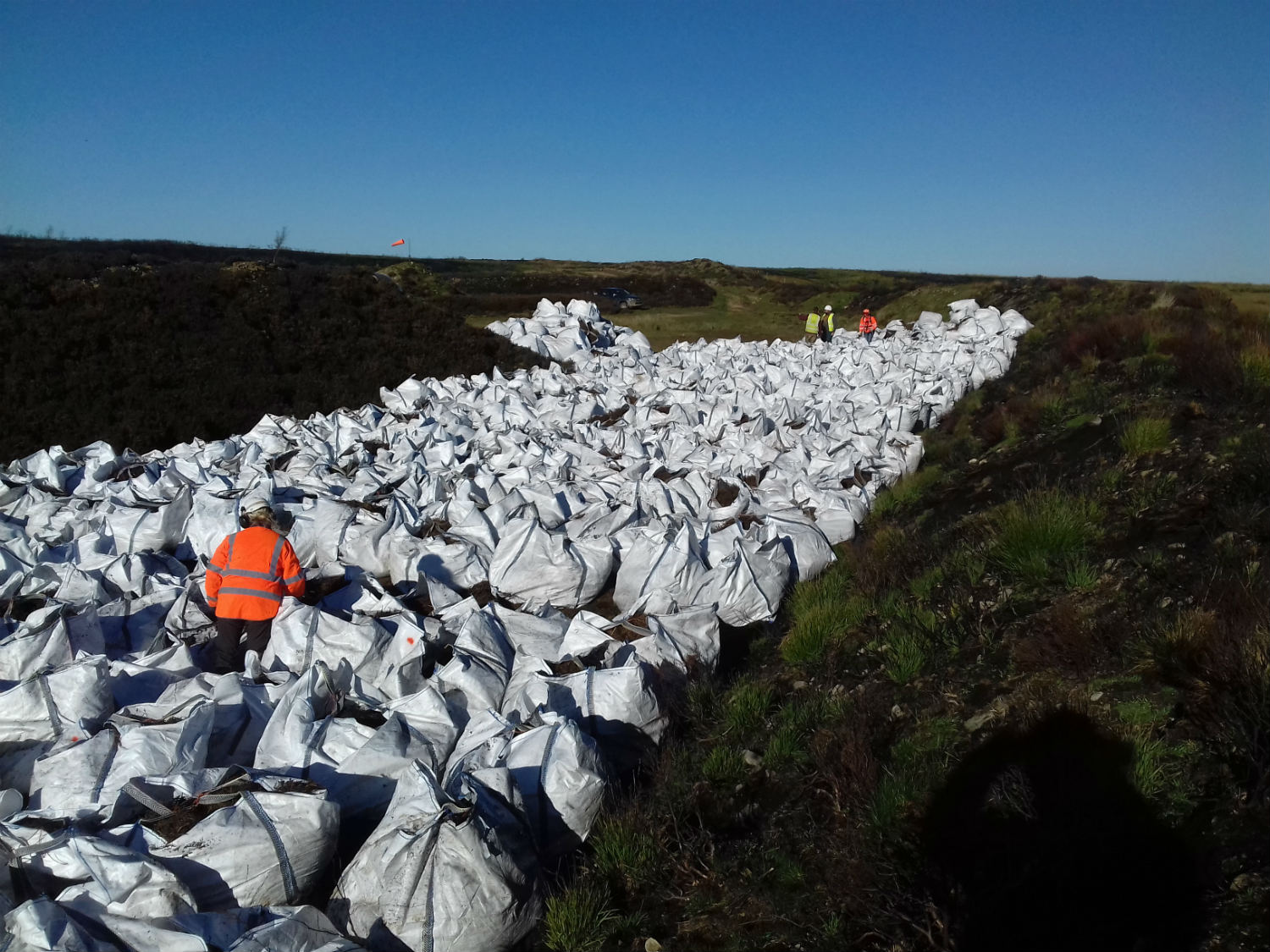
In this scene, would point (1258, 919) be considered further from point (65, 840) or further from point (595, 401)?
point (595, 401)

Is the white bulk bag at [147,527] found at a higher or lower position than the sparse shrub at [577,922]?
higher

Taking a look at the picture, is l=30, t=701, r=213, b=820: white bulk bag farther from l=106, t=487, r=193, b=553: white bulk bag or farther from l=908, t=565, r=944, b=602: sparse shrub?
l=908, t=565, r=944, b=602: sparse shrub

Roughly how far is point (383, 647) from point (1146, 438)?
4782mm

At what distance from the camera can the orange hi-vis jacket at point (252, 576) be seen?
14.5 ft

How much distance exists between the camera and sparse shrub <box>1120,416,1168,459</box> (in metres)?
5.29

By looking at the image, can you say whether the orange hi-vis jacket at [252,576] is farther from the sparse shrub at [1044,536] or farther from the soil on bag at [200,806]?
the sparse shrub at [1044,536]

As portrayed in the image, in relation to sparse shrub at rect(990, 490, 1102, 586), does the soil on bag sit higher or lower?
lower

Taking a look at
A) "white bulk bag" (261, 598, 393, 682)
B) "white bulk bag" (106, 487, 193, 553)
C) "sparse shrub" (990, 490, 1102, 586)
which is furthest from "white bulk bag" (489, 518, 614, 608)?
"white bulk bag" (106, 487, 193, 553)

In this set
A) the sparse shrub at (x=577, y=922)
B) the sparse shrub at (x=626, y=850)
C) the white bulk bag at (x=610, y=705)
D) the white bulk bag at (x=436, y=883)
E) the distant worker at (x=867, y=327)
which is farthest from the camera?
the distant worker at (x=867, y=327)

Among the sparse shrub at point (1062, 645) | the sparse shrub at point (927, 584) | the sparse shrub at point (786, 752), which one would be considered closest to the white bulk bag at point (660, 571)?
the sparse shrub at point (927, 584)

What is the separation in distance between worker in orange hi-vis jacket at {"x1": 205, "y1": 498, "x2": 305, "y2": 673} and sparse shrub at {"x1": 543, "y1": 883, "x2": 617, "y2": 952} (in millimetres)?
2409

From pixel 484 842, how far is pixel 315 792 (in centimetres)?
65

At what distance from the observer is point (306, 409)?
12.9 m

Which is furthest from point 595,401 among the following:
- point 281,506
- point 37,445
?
point 37,445
